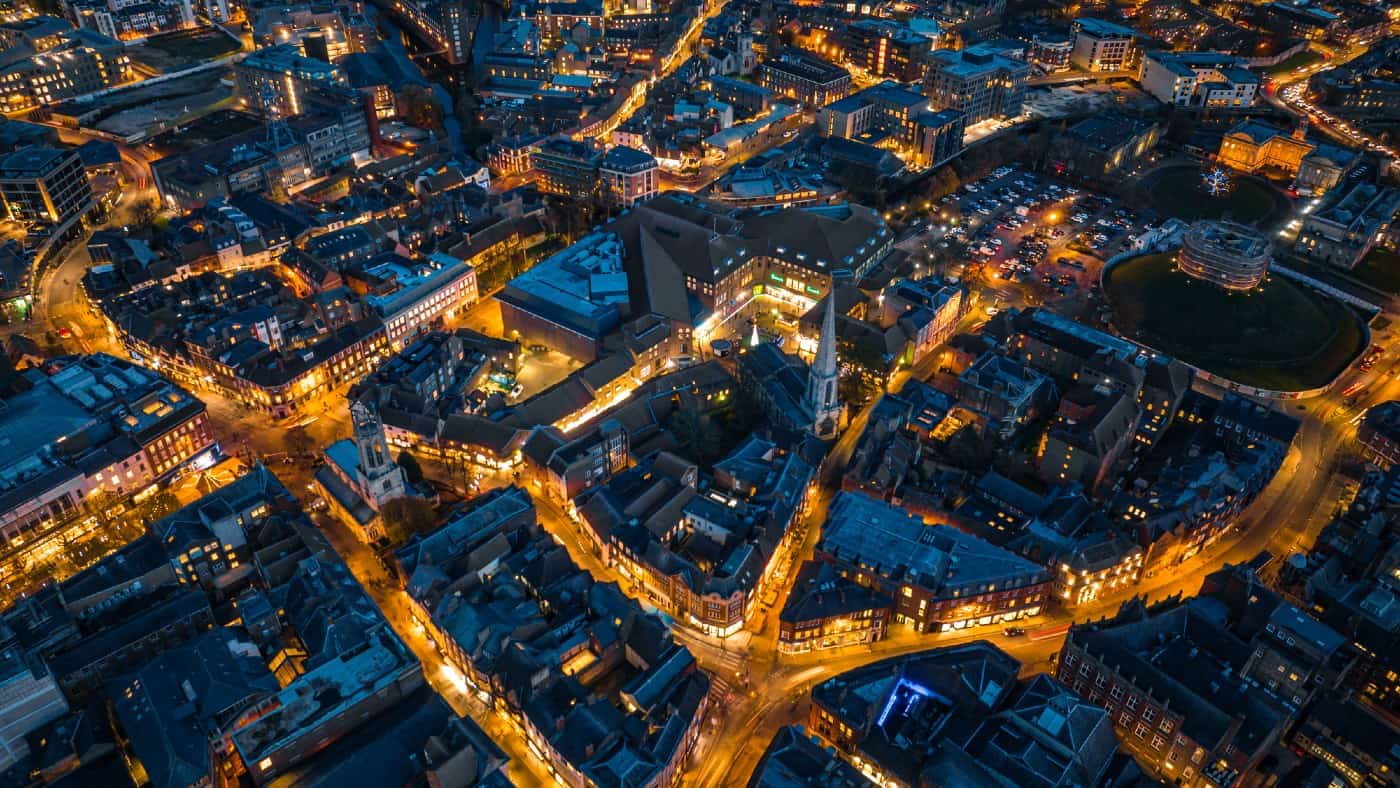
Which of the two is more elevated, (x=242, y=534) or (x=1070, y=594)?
(x=242, y=534)

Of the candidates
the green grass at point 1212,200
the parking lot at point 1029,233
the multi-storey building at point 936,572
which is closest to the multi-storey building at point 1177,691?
the multi-storey building at point 936,572

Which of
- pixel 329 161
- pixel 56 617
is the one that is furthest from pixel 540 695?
pixel 329 161

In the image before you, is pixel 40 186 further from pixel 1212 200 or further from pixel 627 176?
pixel 1212 200

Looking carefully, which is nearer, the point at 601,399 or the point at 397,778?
the point at 397,778

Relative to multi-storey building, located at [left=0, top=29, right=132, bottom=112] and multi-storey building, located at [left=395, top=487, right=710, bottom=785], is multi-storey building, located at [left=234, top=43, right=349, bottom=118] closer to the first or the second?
multi-storey building, located at [left=0, top=29, right=132, bottom=112]

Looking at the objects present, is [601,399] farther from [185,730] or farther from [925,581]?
[185,730]

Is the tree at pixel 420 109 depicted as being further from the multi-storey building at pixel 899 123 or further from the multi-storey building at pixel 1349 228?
the multi-storey building at pixel 1349 228

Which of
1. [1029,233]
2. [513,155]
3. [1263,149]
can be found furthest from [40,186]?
[1263,149]
